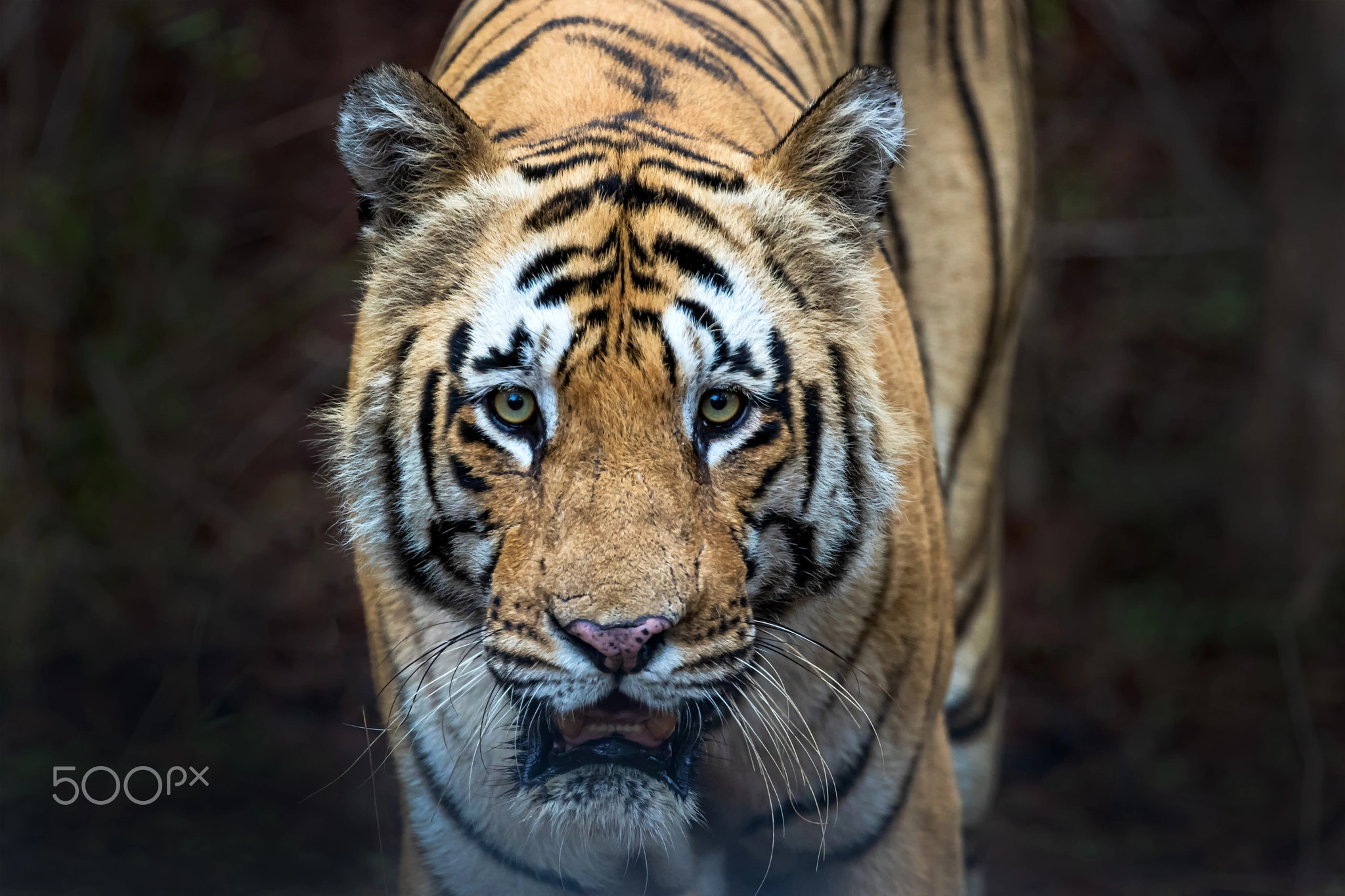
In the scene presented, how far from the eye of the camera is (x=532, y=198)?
6.94 ft

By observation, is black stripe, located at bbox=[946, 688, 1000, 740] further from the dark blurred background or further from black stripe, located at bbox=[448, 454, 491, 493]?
black stripe, located at bbox=[448, 454, 491, 493]

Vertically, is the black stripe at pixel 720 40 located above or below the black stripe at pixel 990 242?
above

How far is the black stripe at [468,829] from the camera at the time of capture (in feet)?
7.57

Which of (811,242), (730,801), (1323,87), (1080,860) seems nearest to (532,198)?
(811,242)

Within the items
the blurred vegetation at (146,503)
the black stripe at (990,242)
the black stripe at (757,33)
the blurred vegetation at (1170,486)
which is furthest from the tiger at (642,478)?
the blurred vegetation at (1170,486)

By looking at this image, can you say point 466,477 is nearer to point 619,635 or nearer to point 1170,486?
point 619,635

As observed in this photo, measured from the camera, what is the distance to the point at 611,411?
1.89 meters

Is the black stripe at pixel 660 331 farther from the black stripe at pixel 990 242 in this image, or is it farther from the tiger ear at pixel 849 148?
the black stripe at pixel 990 242

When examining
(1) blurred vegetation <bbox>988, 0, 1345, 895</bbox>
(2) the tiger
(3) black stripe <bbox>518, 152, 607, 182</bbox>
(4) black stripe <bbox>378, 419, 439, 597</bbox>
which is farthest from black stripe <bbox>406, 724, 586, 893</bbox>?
(1) blurred vegetation <bbox>988, 0, 1345, 895</bbox>

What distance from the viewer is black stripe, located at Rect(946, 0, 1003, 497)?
317 cm

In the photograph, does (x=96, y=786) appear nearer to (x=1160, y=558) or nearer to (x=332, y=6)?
(x=332, y=6)

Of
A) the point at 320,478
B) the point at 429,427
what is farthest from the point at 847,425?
the point at 320,478

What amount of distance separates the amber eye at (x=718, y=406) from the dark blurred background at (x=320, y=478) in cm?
138

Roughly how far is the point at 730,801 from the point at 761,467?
2.39 feet
